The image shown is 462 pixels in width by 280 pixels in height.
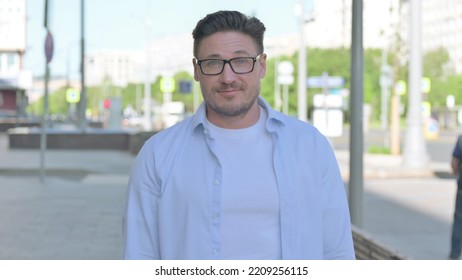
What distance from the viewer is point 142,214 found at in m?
2.34

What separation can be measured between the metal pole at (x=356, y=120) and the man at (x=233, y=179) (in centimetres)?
605

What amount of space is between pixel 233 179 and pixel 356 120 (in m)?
6.25

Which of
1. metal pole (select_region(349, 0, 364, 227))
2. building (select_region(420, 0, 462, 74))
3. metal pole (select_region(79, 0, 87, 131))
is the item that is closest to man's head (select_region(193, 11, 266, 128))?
metal pole (select_region(349, 0, 364, 227))

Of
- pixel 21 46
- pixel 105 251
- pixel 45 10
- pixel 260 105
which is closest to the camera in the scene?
pixel 260 105

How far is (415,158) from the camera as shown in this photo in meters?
19.7

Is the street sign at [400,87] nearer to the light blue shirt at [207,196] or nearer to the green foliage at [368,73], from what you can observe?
the light blue shirt at [207,196]

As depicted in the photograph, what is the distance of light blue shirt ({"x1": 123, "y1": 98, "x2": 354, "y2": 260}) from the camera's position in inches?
88.6

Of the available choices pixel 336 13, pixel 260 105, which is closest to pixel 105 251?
pixel 260 105

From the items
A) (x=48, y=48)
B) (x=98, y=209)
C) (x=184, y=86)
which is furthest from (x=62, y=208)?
(x=184, y=86)

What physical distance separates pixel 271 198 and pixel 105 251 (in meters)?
5.95

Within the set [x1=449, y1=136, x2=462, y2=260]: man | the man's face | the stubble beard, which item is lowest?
[x1=449, y1=136, x2=462, y2=260]: man

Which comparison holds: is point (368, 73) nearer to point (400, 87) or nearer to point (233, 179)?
point (400, 87)

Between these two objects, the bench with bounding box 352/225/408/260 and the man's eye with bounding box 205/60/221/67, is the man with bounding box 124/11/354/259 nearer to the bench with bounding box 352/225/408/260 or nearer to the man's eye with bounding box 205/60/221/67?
the man's eye with bounding box 205/60/221/67
